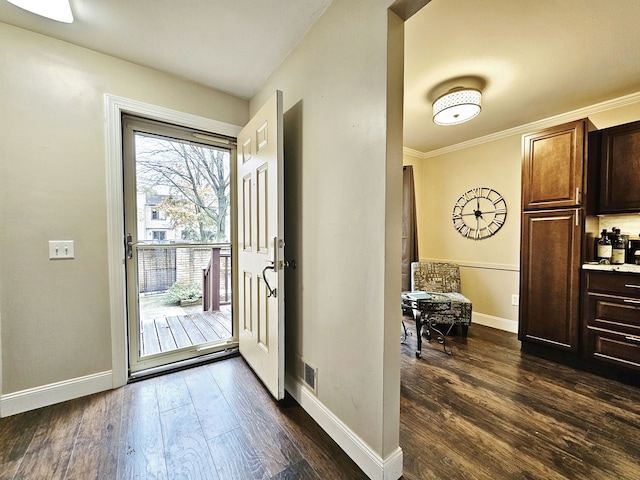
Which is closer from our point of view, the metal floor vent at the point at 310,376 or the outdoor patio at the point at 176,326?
the metal floor vent at the point at 310,376

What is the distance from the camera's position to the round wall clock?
10.8 feet

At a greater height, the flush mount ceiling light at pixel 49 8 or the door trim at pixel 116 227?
the flush mount ceiling light at pixel 49 8

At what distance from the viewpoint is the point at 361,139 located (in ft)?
4.16

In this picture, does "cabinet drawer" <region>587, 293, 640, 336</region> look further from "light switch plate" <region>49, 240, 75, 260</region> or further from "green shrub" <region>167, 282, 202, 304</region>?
"light switch plate" <region>49, 240, 75, 260</region>

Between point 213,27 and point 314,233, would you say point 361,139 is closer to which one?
point 314,233

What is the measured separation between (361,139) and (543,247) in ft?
7.91

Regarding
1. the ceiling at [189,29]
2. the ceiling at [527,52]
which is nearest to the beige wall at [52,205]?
the ceiling at [189,29]

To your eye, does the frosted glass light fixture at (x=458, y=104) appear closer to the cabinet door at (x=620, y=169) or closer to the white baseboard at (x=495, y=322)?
the cabinet door at (x=620, y=169)

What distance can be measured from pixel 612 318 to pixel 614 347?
23 centimetres

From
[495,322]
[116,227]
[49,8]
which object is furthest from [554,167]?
[49,8]

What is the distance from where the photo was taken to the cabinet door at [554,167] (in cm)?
230

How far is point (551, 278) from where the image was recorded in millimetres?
2451

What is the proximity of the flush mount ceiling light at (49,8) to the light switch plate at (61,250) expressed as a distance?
135cm

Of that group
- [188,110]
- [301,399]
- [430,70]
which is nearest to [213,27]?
[188,110]
